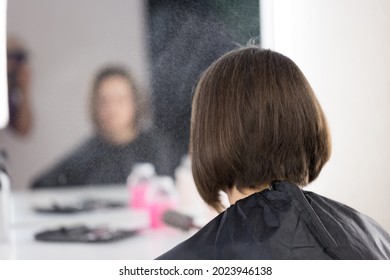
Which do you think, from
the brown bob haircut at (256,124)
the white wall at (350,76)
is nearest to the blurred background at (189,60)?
the white wall at (350,76)

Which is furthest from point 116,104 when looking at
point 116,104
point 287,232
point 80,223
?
point 287,232

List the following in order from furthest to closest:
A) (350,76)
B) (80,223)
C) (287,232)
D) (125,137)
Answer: (80,223) → (125,137) → (350,76) → (287,232)

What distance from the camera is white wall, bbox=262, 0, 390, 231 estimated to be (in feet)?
5.18

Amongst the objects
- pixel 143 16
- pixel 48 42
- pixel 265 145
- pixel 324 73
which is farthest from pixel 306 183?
pixel 48 42

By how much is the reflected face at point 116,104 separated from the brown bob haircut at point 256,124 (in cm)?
32

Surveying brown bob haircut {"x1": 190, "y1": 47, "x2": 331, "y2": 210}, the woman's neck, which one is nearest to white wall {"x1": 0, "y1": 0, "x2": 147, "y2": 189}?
the woman's neck

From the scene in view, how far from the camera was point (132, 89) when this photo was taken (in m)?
1.75

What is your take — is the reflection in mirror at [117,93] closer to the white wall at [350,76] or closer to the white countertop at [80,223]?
the white countertop at [80,223]

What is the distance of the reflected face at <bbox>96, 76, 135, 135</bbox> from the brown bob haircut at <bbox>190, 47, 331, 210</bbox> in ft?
1.04

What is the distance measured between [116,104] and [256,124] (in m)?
0.53

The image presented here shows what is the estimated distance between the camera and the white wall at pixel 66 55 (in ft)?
5.74

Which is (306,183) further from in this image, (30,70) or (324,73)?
(30,70)

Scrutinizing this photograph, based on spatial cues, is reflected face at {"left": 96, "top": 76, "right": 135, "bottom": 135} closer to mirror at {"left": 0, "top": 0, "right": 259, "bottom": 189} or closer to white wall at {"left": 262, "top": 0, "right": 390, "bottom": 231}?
mirror at {"left": 0, "top": 0, "right": 259, "bottom": 189}

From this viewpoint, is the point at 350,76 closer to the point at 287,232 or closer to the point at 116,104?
the point at 287,232
